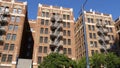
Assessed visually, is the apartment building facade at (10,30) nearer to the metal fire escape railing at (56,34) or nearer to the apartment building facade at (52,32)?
the apartment building facade at (52,32)

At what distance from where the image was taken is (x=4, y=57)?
4609cm

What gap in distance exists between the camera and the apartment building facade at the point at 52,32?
2024 inches

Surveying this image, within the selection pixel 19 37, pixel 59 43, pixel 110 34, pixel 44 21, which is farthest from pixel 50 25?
pixel 110 34

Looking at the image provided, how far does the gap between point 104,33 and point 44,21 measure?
22611mm

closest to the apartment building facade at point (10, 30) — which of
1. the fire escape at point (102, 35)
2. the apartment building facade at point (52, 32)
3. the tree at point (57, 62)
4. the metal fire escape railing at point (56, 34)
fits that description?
the apartment building facade at point (52, 32)

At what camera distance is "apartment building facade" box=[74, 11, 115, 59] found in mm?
56625

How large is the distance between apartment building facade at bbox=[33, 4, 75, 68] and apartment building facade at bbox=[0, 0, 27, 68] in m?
5.77

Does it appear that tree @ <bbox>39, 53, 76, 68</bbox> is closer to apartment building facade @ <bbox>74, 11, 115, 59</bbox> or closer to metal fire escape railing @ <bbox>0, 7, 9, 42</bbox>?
apartment building facade @ <bbox>74, 11, 115, 59</bbox>

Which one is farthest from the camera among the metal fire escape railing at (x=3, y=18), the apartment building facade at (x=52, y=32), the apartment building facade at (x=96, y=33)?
the apartment building facade at (x=96, y=33)

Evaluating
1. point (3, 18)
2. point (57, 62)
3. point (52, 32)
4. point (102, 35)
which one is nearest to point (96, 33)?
point (102, 35)

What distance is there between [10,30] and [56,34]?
A: 14.7 m

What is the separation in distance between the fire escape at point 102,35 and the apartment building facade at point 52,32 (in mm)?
10474

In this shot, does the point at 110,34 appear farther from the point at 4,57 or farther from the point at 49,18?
A: the point at 4,57

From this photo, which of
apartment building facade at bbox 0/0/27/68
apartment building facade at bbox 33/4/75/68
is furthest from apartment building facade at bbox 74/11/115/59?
apartment building facade at bbox 0/0/27/68
